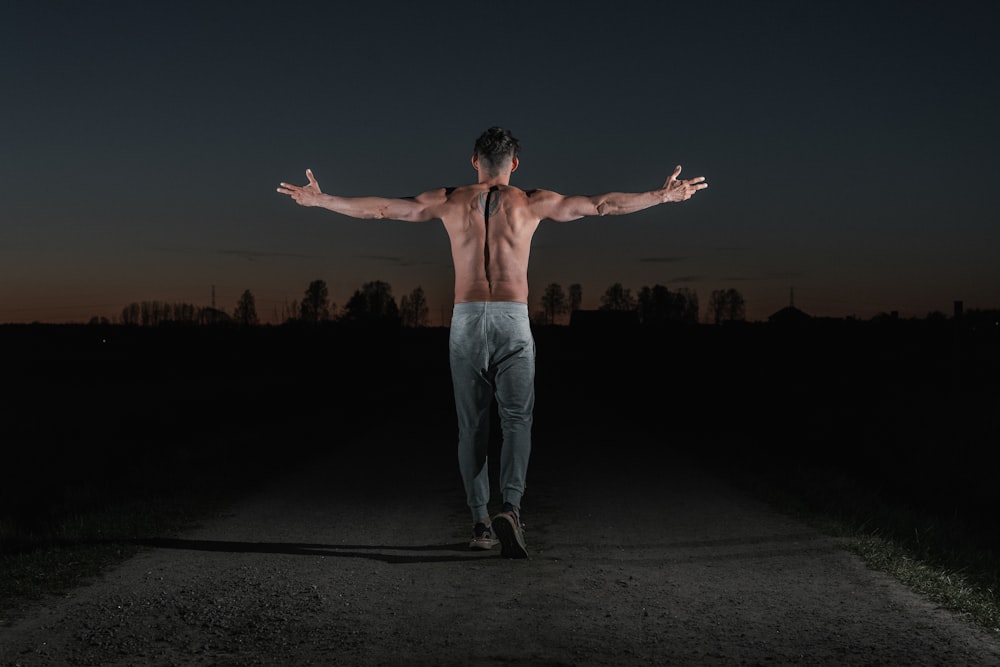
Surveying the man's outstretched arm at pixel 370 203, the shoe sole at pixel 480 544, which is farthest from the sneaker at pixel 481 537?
the man's outstretched arm at pixel 370 203

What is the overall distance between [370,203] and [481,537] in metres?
2.34

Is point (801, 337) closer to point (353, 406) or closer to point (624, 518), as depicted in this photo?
point (353, 406)

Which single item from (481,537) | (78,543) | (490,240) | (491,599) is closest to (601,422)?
(481,537)

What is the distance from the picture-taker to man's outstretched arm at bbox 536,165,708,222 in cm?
615

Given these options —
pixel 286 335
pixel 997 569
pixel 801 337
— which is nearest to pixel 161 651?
pixel 997 569

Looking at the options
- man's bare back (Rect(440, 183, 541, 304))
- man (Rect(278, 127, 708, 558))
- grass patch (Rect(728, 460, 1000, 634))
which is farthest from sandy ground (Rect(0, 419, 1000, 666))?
man's bare back (Rect(440, 183, 541, 304))

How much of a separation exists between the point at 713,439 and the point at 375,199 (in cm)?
941

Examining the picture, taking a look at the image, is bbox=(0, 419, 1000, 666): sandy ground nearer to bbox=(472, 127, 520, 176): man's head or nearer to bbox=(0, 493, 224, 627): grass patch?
bbox=(0, 493, 224, 627): grass patch

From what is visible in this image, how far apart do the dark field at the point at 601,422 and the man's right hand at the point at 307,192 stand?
3119 mm

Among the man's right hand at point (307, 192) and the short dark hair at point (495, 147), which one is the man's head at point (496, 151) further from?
the man's right hand at point (307, 192)

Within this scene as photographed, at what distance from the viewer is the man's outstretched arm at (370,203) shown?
6.23m

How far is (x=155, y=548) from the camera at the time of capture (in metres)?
6.37

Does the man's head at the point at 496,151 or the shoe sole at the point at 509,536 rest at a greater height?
the man's head at the point at 496,151

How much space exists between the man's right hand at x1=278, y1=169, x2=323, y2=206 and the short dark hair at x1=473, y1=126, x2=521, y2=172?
111cm
